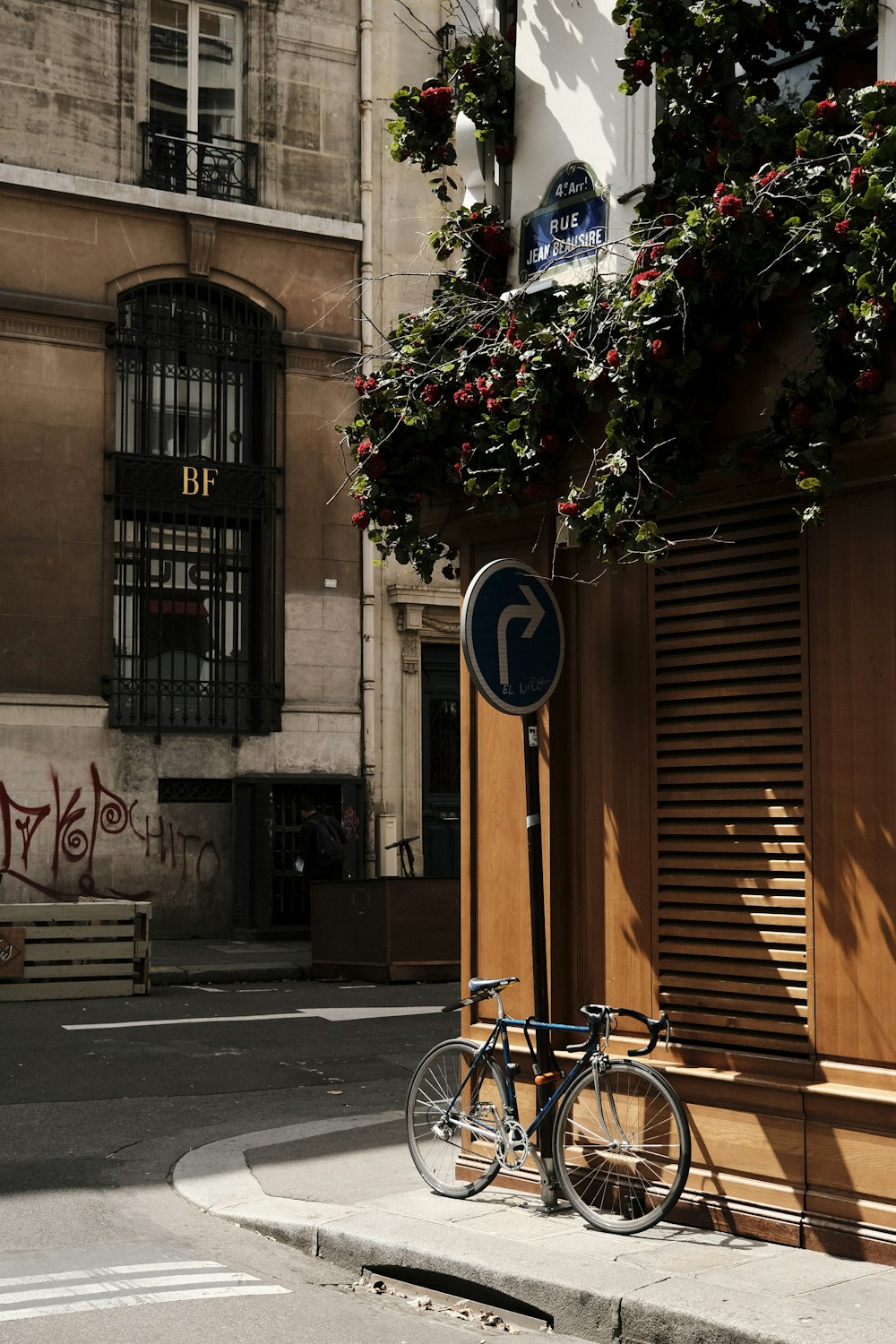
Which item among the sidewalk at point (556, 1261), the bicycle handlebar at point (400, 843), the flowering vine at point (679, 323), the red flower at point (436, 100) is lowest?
the sidewalk at point (556, 1261)

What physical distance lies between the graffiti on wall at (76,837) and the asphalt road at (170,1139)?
4.01 m

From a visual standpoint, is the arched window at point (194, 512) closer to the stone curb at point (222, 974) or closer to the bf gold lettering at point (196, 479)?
the bf gold lettering at point (196, 479)

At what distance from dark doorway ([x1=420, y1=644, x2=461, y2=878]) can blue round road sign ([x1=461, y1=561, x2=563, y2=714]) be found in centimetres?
1611

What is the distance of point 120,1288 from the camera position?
617cm

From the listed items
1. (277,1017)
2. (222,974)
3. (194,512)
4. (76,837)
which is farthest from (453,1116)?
(194,512)

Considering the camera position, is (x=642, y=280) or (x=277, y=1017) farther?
(x=277, y=1017)

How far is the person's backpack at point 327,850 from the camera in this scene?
20.4 m

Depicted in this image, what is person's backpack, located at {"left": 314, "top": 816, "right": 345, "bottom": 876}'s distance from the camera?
20.4 meters

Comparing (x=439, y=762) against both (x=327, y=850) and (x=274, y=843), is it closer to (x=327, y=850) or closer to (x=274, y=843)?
(x=274, y=843)

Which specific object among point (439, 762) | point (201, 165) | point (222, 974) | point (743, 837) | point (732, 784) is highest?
point (201, 165)

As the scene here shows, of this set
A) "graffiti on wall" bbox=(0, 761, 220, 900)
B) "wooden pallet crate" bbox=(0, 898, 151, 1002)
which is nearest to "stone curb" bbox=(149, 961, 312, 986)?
"wooden pallet crate" bbox=(0, 898, 151, 1002)

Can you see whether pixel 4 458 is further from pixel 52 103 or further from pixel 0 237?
pixel 52 103

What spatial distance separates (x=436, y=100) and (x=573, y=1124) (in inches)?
197

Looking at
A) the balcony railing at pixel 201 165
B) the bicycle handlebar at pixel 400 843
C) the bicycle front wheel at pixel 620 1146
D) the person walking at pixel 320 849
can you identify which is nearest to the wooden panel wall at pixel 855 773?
the bicycle front wheel at pixel 620 1146
